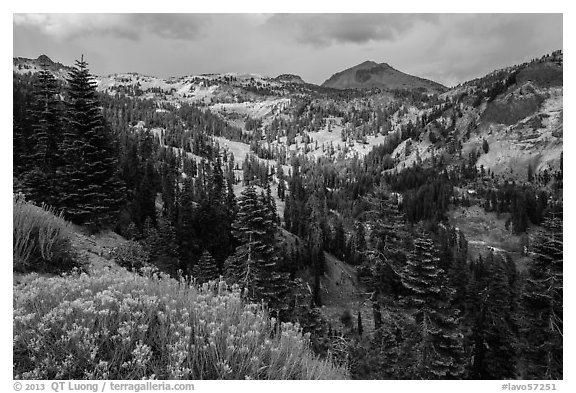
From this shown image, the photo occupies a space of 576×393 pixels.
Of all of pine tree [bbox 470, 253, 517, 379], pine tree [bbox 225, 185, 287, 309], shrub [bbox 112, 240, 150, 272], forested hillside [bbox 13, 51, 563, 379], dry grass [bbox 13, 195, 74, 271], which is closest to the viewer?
forested hillside [bbox 13, 51, 563, 379]

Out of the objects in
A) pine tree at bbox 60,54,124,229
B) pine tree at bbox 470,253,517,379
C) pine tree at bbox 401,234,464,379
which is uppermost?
pine tree at bbox 60,54,124,229

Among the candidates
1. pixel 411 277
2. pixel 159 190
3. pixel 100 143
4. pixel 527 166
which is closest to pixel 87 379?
pixel 100 143

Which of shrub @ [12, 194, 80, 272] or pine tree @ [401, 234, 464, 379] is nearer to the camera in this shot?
shrub @ [12, 194, 80, 272]

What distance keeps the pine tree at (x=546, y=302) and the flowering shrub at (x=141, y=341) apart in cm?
1813

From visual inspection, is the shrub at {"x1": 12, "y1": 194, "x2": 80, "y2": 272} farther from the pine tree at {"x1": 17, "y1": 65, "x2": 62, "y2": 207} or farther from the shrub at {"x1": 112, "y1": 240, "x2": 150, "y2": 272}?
the pine tree at {"x1": 17, "y1": 65, "x2": 62, "y2": 207}

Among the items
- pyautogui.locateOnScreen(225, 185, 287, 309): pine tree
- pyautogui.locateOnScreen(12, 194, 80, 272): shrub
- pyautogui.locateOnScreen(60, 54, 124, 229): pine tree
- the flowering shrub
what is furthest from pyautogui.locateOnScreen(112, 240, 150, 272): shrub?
pyautogui.locateOnScreen(225, 185, 287, 309): pine tree

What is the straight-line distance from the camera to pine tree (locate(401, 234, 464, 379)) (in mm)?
20922

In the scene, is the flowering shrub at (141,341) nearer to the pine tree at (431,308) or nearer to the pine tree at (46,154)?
the pine tree at (46,154)

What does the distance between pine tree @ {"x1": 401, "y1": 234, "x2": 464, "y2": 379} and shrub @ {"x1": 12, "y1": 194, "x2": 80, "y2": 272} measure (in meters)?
18.1

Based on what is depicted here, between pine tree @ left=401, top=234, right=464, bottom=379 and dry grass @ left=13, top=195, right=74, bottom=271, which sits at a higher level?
dry grass @ left=13, top=195, right=74, bottom=271

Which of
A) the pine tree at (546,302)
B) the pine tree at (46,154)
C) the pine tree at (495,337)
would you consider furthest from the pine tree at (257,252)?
the pine tree at (495,337)

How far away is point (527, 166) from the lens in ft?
536

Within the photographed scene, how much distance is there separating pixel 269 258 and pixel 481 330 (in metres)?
28.7

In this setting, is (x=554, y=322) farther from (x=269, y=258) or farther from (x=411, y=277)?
(x=269, y=258)
